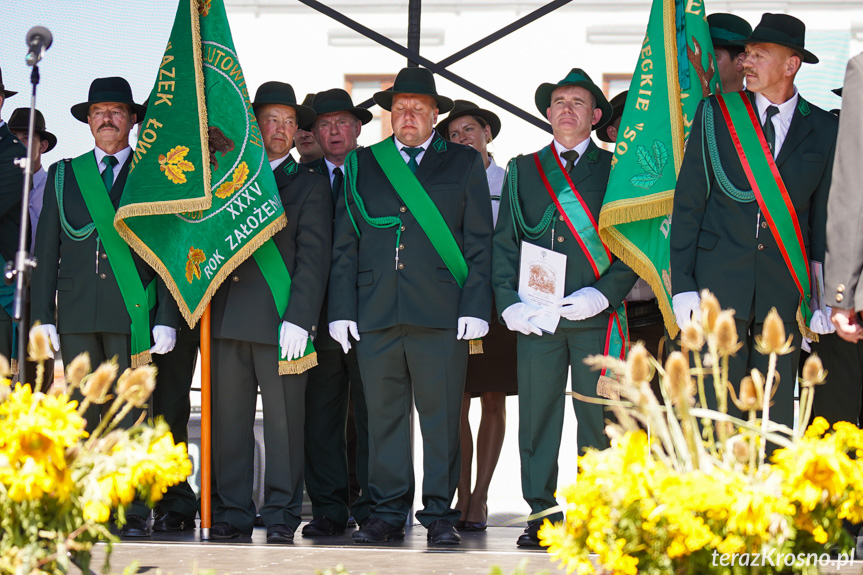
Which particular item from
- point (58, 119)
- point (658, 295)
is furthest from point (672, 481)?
point (58, 119)

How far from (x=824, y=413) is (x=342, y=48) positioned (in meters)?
5.59

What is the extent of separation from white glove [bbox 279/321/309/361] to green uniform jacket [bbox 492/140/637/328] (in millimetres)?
817

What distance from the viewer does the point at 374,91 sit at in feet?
26.1

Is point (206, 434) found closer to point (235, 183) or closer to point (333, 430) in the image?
point (333, 430)

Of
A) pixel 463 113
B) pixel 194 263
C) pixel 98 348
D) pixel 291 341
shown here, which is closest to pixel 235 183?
pixel 194 263

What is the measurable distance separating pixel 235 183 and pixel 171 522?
58.9 inches

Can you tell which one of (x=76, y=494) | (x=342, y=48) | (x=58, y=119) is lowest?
(x=76, y=494)

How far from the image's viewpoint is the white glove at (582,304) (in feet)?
14.6

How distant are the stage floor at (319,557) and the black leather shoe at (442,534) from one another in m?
0.05

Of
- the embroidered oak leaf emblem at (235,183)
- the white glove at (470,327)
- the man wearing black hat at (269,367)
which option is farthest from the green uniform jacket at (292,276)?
the white glove at (470,327)

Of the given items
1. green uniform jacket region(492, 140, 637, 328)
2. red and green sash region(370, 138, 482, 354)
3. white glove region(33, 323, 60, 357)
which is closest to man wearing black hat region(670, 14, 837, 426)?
green uniform jacket region(492, 140, 637, 328)

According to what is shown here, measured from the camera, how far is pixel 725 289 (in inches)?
160

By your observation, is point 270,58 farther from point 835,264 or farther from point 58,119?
point 835,264

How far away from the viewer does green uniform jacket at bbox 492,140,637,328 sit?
4.56m
